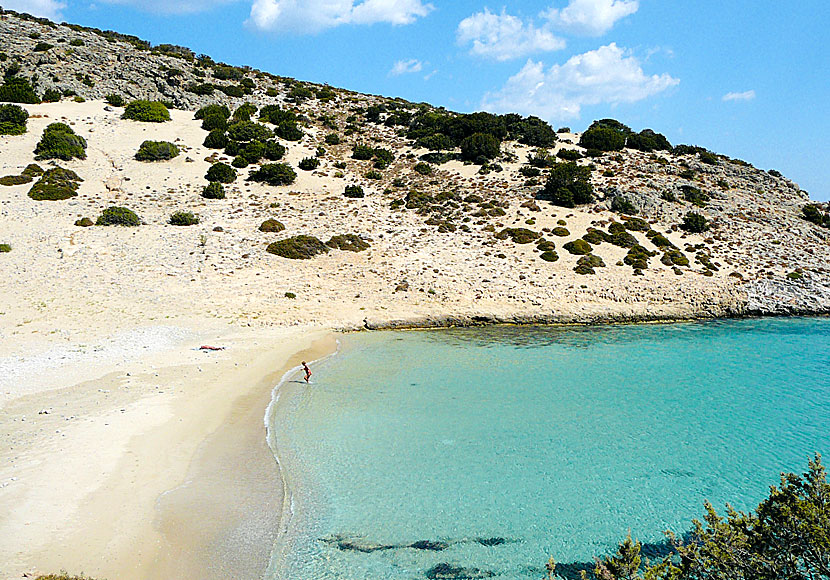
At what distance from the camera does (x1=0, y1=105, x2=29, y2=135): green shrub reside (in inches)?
2042

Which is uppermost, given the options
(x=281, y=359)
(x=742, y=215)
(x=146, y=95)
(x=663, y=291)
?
(x=146, y=95)

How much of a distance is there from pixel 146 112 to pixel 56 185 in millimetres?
21685

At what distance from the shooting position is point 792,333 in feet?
102

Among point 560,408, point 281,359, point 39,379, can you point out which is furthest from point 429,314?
point 39,379

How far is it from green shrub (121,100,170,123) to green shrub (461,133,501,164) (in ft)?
125

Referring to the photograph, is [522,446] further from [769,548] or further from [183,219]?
[183,219]

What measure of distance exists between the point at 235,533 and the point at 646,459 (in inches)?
437

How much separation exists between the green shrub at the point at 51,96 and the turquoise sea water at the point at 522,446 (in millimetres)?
61694

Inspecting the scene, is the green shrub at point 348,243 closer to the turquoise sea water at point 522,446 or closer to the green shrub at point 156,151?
the turquoise sea water at point 522,446

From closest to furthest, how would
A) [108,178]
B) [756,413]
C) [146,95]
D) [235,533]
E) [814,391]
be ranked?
1. [235,533]
2. [756,413]
3. [814,391]
4. [108,178]
5. [146,95]

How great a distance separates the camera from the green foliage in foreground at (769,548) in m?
6.71

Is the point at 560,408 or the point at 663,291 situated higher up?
the point at 663,291

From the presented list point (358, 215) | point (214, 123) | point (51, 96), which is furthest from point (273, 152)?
point (51, 96)

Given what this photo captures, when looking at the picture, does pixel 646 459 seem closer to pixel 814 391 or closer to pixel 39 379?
pixel 814 391
